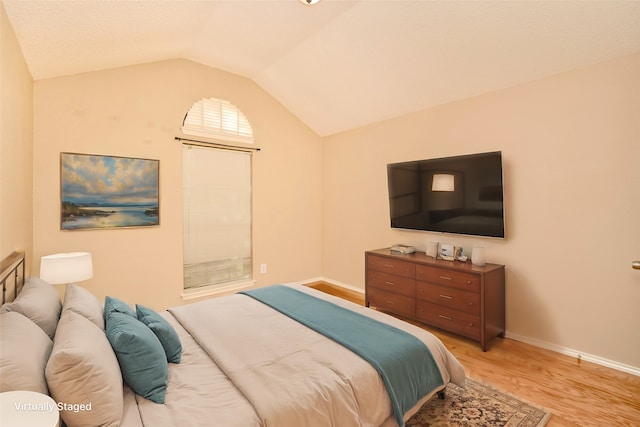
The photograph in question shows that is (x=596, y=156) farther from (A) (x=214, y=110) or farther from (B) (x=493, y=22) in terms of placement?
(A) (x=214, y=110)

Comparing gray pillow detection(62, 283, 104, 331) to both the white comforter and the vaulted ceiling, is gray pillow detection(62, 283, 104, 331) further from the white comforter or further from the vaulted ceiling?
the vaulted ceiling

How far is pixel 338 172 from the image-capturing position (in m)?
5.00

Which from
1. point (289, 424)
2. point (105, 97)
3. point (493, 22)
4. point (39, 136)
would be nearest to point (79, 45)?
point (105, 97)

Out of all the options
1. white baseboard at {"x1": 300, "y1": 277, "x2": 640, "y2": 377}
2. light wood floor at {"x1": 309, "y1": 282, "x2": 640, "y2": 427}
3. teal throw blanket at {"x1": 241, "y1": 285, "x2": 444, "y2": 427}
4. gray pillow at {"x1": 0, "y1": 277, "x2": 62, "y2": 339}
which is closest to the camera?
gray pillow at {"x1": 0, "y1": 277, "x2": 62, "y2": 339}

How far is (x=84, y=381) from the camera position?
115 cm

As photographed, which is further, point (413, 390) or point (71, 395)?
point (413, 390)

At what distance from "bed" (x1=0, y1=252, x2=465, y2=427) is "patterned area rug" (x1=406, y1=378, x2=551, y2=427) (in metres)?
0.21

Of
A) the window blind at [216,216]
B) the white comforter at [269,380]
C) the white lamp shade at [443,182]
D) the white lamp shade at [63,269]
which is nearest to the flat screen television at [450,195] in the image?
the white lamp shade at [443,182]

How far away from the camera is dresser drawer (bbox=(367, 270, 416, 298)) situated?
345 cm

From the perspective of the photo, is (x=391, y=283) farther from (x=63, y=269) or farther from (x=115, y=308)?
(x=63, y=269)

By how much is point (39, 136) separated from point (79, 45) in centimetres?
107

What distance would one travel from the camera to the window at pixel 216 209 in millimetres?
3973

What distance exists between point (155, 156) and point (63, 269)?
159 centimetres

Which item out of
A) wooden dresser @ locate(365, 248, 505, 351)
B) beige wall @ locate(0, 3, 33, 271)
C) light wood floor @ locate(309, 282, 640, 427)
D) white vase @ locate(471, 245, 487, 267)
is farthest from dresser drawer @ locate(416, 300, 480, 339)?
beige wall @ locate(0, 3, 33, 271)
